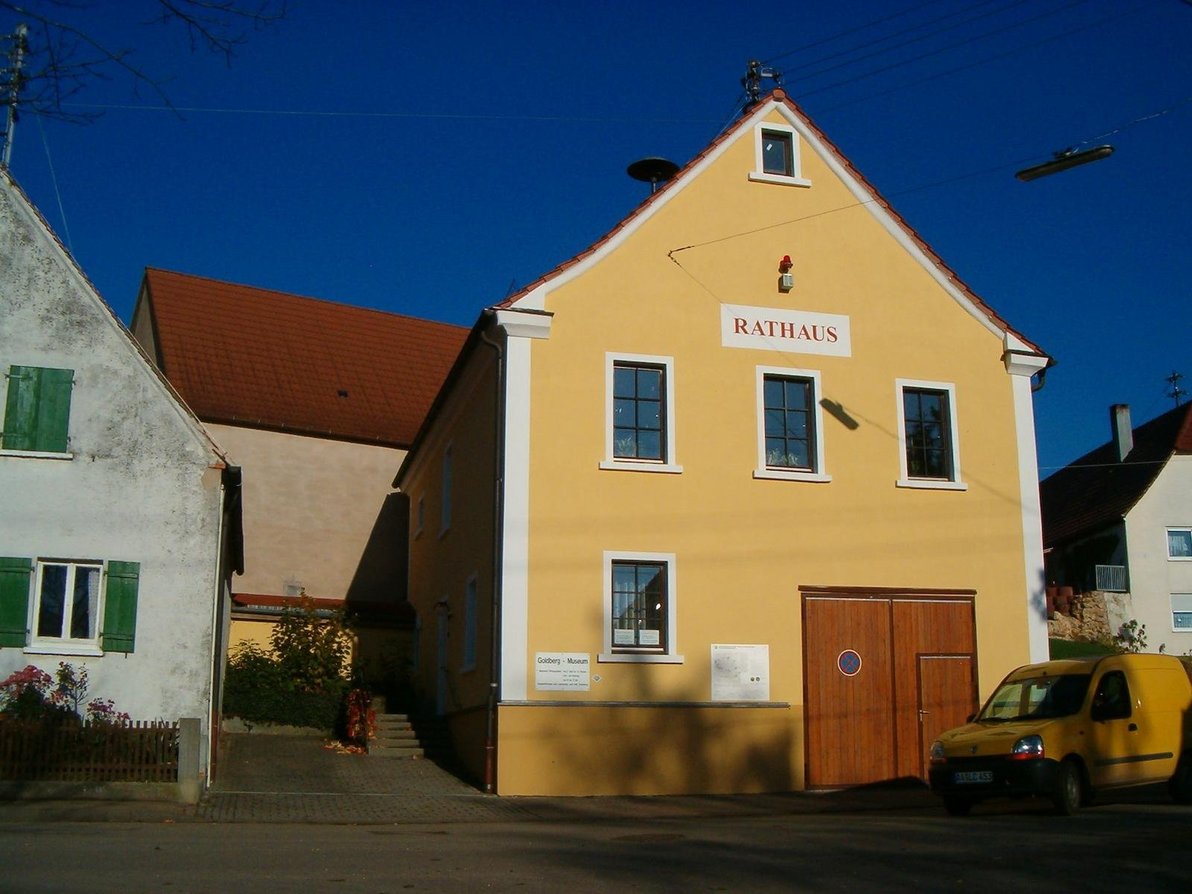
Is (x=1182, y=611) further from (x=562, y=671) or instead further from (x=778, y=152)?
(x=562, y=671)

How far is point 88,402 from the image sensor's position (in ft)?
61.9

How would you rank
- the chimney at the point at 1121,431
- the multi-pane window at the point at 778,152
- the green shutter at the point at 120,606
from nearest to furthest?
the green shutter at the point at 120,606 → the multi-pane window at the point at 778,152 → the chimney at the point at 1121,431

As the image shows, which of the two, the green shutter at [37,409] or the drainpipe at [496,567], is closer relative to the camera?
the green shutter at [37,409]

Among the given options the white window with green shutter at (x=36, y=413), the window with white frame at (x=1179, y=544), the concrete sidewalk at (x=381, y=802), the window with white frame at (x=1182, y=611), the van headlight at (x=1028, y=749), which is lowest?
the concrete sidewalk at (x=381, y=802)

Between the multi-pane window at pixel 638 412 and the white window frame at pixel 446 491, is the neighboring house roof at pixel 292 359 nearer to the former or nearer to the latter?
the white window frame at pixel 446 491

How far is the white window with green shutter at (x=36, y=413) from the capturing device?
18547 mm

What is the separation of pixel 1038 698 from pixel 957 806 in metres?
1.74

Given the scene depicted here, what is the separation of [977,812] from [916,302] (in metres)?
9.29

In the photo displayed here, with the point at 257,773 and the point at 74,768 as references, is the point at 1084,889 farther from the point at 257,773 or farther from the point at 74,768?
the point at 257,773

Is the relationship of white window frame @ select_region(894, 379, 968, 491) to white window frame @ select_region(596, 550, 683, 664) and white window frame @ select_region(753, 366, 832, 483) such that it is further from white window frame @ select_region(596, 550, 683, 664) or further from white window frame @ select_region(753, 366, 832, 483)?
white window frame @ select_region(596, 550, 683, 664)

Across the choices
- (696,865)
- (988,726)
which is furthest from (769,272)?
(696,865)

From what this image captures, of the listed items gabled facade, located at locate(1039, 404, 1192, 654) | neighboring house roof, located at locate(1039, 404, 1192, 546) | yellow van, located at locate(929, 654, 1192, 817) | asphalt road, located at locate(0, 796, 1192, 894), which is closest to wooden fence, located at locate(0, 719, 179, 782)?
asphalt road, located at locate(0, 796, 1192, 894)

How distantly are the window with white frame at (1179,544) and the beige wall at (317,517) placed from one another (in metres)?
28.4

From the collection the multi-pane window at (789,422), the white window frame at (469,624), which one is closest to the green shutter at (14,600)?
the white window frame at (469,624)
